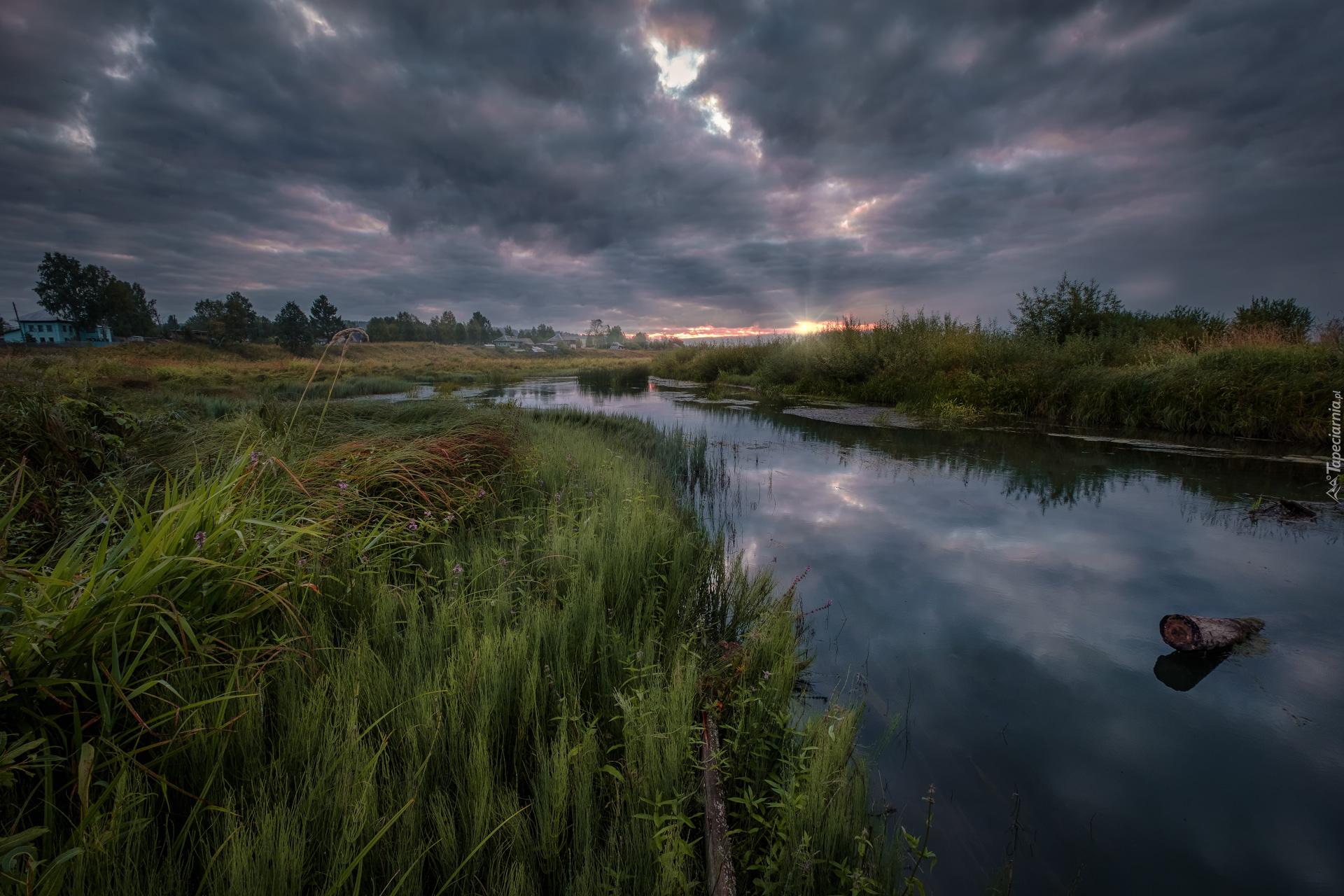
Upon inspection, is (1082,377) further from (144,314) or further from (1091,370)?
(144,314)

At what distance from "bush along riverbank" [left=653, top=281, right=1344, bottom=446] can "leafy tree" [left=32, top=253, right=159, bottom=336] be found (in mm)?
60685

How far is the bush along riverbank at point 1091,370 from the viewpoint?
879cm

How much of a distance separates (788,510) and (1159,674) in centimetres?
339

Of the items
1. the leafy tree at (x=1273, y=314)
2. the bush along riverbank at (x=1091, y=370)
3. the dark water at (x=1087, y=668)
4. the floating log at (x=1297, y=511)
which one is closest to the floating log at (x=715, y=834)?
→ the dark water at (x=1087, y=668)

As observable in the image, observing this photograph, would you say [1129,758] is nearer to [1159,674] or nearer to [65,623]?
[1159,674]

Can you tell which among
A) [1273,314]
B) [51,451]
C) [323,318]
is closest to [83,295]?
[323,318]

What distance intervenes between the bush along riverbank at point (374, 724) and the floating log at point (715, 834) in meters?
0.04

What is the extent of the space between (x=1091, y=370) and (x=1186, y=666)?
37.1 ft

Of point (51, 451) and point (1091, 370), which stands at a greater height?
point (1091, 370)

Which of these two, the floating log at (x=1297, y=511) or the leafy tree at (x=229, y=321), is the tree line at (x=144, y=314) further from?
the floating log at (x=1297, y=511)

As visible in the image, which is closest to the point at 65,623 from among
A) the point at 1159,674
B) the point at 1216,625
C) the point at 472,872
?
the point at 472,872

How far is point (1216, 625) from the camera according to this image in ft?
10.1

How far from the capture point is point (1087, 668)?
3.03m

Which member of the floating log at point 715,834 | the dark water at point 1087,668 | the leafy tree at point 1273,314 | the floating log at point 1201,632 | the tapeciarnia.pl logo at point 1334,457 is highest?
the leafy tree at point 1273,314
